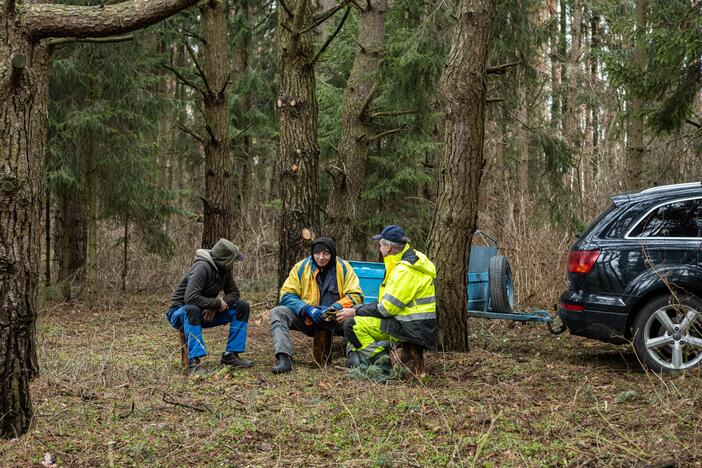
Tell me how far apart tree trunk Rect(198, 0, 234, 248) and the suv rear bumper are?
7.27 metres

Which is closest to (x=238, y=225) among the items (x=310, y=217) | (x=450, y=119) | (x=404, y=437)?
(x=310, y=217)

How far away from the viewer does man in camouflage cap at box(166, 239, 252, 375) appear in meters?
7.11

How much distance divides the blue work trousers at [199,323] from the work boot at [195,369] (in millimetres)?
112

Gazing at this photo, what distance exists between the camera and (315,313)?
720cm

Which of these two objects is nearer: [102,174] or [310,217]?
[310,217]

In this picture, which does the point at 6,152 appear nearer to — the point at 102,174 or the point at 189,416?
the point at 189,416

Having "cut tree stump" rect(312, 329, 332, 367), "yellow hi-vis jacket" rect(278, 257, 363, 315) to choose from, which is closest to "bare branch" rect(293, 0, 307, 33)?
"yellow hi-vis jacket" rect(278, 257, 363, 315)

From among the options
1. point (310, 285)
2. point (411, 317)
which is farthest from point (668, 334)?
point (310, 285)

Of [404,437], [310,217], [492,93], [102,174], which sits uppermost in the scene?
[492,93]

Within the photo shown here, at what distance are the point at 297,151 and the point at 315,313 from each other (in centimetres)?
305

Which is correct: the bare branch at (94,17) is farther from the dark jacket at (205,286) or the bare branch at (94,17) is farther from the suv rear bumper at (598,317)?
the suv rear bumper at (598,317)

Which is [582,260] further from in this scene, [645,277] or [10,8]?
[10,8]

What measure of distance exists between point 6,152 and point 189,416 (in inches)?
88.4

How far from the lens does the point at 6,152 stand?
4.76 m
